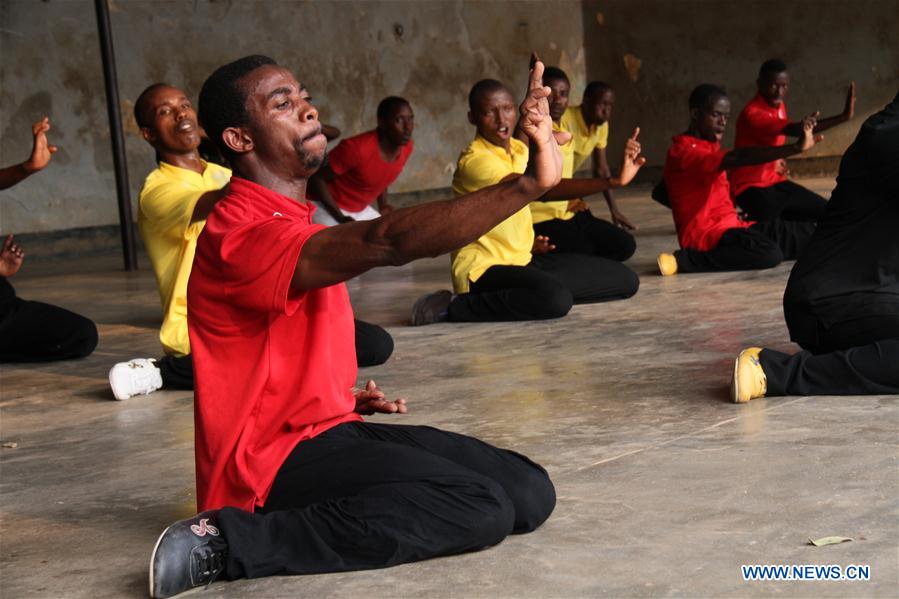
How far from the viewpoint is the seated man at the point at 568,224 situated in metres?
7.47

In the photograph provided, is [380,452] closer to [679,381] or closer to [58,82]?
Result: [679,381]

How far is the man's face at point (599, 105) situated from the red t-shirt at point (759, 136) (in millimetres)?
869

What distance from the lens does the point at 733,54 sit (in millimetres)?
14656

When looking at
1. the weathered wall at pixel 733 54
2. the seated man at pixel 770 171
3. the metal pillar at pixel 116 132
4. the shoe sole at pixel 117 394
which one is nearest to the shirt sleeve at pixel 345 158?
the metal pillar at pixel 116 132

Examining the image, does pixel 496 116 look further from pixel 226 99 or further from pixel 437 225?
pixel 437 225

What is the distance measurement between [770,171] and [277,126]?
6076 millimetres

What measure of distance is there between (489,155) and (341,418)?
11.3 ft

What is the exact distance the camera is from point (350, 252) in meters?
2.38

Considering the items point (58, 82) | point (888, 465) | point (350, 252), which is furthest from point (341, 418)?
point (58, 82)

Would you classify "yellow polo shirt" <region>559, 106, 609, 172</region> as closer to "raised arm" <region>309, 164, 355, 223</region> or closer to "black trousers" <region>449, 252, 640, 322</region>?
"raised arm" <region>309, 164, 355, 223</region>

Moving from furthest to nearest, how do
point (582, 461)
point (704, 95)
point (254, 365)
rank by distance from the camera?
1. point (704, 95)
2. point (582, 461)
3. point (254, 365)

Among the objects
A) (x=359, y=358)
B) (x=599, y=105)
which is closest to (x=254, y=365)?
(x=359, y=358)

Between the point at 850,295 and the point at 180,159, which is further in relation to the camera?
the point at 180,159

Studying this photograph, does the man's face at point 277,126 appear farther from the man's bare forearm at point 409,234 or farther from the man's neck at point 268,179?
the man's bare forearm at point 409,234
